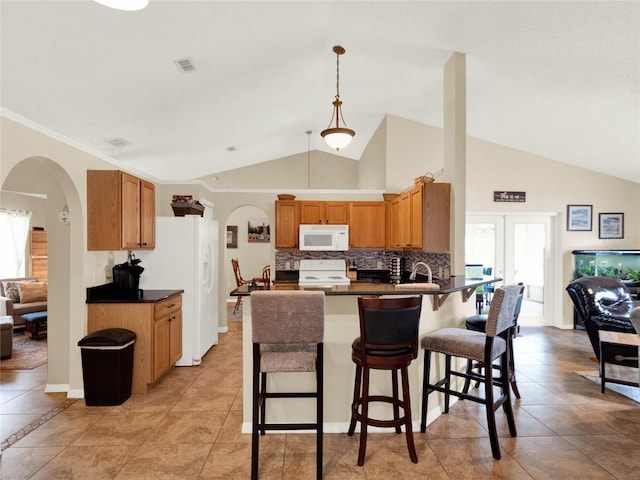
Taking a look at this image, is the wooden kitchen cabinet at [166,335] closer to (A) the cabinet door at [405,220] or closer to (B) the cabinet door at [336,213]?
(B) the cabinet door at [336,213]

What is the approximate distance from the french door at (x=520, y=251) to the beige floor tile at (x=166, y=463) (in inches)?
201

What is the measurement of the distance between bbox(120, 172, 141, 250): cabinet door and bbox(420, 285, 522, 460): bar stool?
2.94 metres

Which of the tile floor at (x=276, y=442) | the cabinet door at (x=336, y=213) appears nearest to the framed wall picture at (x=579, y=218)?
the tile floor at (x=276, y=442)

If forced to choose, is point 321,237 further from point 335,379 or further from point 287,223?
point 335,379

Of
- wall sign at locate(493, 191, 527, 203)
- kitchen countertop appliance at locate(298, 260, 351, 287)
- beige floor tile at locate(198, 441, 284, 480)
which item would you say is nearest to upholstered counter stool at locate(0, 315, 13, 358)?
beige floor tile at locate(198, 441, 284, 480)

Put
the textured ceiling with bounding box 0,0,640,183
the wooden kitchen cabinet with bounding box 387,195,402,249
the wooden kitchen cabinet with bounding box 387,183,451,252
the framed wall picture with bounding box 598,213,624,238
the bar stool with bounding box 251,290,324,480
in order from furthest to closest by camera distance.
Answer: the framed wall picture with bounding box 598,213,624,238, the wooden kitchen cabinet with bounding box 387,195,402,249, the wooden kitchen cabinet with bounding box 387,183,451,252, the textured ceiling with bounding box 0,0,640,183, the bar stool with bounding box 251,290,324,480

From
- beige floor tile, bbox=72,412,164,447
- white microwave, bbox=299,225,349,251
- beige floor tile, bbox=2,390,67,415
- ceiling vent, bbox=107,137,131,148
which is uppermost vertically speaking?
ceiling vent, bbox=107,137,131,148

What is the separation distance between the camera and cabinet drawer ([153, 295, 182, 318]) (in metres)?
3.54

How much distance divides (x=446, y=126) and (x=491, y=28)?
104cm

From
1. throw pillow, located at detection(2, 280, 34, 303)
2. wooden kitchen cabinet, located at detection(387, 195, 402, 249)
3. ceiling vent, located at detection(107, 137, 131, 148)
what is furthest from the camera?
throw pillow, located at detection(2, 280, 34, 303)

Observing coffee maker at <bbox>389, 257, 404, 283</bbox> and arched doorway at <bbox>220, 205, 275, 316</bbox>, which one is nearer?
coffee maker at <bbox>389, 257, 404, 283</bbox>

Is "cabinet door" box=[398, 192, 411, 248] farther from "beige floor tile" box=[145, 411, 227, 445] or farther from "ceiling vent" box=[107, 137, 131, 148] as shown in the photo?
"ceiling vent" box=[107, 137, 131, 148]

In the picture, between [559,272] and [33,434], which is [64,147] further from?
[559,272]

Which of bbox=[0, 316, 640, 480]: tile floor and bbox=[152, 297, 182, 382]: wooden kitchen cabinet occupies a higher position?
bbox=[152, 297, 182, 382]: wooden kitchen cabinet
